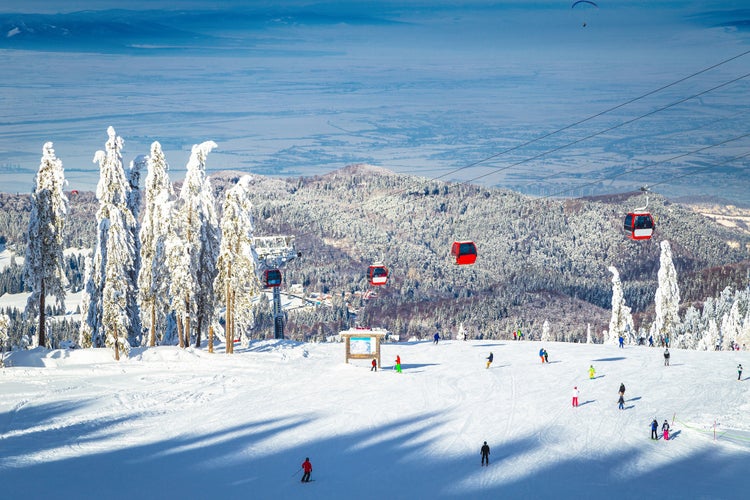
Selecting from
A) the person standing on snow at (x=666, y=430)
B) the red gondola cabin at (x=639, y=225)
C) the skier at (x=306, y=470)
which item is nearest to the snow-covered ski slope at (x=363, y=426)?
the skier at (x=306, y=470)

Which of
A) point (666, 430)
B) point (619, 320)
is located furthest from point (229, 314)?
point (619, 320)

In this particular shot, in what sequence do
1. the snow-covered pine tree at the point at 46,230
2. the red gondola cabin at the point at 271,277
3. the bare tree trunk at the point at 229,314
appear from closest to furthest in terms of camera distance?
the snow-covered pine tree at the point at 46,230, the bare tree trunk at the point at 229,314, the red gondola cabin at the point at 271,277

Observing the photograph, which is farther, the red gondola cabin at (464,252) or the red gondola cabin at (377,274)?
the red gondola cabin at (377,274)

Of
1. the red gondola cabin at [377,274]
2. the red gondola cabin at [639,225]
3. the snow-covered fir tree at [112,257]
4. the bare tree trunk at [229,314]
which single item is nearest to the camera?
the snow-covered fir tree at [112,257]

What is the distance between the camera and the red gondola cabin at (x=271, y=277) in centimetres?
7300

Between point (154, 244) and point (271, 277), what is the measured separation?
17.2 meters

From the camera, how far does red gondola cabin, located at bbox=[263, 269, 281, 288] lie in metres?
73.0

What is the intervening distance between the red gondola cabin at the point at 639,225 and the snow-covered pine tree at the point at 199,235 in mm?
30007

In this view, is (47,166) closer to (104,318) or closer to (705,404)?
(104,318)

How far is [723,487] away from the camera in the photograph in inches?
1371

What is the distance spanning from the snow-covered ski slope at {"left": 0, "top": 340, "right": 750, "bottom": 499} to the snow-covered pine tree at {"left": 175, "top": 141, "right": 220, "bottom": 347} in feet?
12.3

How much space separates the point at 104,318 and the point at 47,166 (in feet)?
38.3

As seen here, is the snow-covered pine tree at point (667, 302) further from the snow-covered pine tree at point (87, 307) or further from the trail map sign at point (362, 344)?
the snow-covered pine tree at point (87, 307)

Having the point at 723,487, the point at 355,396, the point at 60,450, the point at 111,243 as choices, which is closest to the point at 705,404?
the point at 723,487
